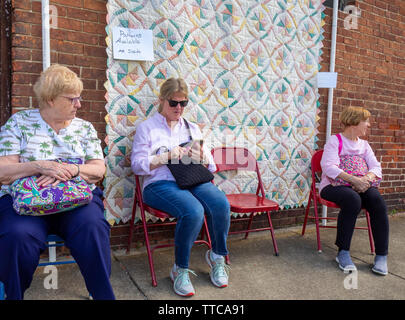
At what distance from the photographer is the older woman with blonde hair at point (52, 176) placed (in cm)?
183

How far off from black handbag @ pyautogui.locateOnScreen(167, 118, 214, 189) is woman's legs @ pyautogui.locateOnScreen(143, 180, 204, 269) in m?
0.08

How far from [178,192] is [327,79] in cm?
240

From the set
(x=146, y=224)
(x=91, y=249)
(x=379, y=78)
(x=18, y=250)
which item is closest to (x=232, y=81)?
→ (x=146, y=224)

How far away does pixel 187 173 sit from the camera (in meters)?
2.71

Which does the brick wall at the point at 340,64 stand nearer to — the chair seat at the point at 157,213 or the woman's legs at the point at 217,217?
the chair seat at the point at 157,213

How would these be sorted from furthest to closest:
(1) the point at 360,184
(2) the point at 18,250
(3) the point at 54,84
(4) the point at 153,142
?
1. (1) the point at 360,184
2. (4) the point at 153,142
3. (3) the point at 54,84
4. (2) the point at 18,250

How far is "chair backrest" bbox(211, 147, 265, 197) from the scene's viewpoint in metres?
3.41

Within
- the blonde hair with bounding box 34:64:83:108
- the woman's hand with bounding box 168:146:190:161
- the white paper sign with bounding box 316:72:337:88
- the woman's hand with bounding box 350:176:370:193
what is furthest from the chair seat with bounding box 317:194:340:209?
the blonde hair with bounding box 34:64:83:108

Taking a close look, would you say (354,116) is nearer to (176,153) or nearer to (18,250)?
(176,153)

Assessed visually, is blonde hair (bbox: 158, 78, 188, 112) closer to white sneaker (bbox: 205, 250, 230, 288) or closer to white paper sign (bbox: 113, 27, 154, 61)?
white paper sign (bbox: 113, 27, 154, 61)
